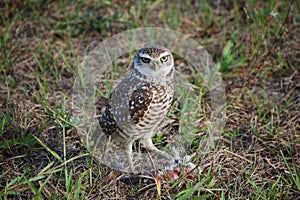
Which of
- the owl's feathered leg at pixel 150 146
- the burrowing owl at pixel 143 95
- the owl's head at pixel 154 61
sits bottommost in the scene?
the owl's feathered leg at pixel 150 146

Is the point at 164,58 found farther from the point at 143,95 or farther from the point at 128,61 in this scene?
the point at 128,61

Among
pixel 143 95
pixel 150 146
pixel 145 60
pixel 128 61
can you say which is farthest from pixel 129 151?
pixel 128 61

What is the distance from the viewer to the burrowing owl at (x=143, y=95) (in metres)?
2.90

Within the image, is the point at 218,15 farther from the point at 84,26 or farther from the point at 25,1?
the point at 25,1

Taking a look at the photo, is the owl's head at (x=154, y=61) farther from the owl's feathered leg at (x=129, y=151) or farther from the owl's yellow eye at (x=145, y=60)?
the owl's feathered leg at (x=129, y=151)

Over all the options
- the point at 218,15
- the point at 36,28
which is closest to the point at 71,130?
the point at 36,28

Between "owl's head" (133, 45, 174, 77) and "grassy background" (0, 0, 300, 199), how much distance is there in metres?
0.70

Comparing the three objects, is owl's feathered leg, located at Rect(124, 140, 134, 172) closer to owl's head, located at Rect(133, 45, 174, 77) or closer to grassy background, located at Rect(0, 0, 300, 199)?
grassy background, located at Rect(0, 0, 300, 199)

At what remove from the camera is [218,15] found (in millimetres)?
5051

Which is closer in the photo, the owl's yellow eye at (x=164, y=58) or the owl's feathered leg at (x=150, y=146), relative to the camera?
the owl's yellow eye at (x=164, y=58)

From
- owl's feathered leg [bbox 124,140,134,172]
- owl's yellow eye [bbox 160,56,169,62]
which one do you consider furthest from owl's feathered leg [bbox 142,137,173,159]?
owl's yellow eye [bbox 160,56,169,62]

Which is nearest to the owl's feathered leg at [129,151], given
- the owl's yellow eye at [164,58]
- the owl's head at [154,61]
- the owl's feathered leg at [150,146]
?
the owl's feathered leg at [150,146]

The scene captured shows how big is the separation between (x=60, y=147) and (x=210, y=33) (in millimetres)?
2208

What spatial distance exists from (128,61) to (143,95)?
1.46 metres
